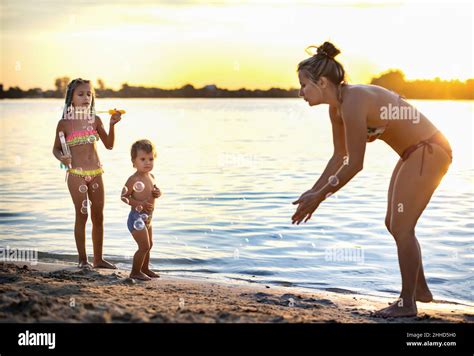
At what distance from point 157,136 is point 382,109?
82.2 feet

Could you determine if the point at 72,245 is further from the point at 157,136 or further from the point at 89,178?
the point at 157,136

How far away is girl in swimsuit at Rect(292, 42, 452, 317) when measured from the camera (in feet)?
17.5

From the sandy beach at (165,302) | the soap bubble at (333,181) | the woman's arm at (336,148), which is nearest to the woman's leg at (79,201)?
the sandy beach at (165,302)

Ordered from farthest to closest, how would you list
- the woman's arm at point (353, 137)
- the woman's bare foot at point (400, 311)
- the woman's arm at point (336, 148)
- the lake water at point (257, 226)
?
the lake water at point (257, 226) < the woman's arm at point (336, 148) < the woman's bare foot at point (400, 311) < the woman's arm at point (353, 137)

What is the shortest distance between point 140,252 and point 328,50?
8.12 feet

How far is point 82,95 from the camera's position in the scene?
6.90m

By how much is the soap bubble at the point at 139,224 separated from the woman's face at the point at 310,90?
193 centimetres

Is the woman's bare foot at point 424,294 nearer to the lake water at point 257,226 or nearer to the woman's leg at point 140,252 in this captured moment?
the lake water at point 257,226

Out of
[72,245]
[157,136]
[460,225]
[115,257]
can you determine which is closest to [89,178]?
[115,257]

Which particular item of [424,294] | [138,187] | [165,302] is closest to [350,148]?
[424,294]

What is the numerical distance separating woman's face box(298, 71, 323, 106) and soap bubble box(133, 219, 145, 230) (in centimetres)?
193

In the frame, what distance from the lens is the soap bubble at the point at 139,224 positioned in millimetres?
6512

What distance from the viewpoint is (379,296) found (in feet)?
22.9

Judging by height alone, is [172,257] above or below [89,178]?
below
